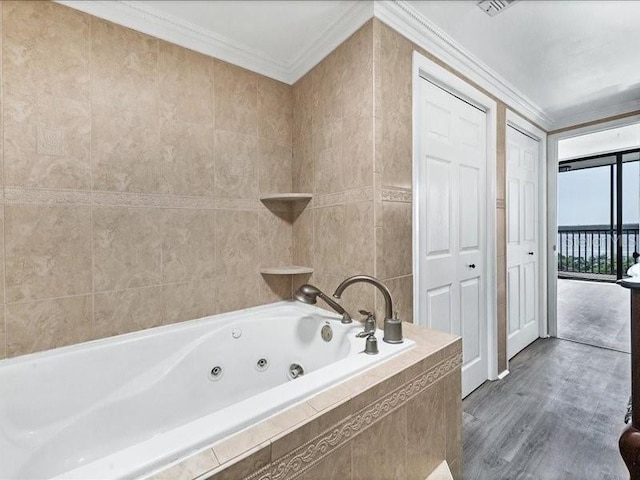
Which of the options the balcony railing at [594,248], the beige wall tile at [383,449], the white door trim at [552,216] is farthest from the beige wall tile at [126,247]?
the balcony railing at [594,248]

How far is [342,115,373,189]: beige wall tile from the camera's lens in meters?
1.59

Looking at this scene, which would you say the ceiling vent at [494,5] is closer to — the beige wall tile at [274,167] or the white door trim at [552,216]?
the beige wall tile at [274,167]

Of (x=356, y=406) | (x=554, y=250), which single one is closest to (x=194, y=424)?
(x=356, y=406)

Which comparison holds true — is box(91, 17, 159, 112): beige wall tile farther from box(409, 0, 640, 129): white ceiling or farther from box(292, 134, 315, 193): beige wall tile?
box(409, 0, 640, 129): white ceiling

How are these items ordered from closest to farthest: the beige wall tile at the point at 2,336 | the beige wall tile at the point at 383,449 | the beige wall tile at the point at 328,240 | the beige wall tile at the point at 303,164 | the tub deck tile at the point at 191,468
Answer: the tub deck tile at the point at 191,468 < the beige wall tile at the point at 383,449 < the beige wall tile at the point at 2,336 < the beige wall tile at the point at 328,240 < the beige wall tile at the point at 303,164

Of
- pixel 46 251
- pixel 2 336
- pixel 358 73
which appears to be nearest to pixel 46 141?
pixel 46 251

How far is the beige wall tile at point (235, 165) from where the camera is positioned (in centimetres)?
190

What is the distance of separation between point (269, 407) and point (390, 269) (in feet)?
3.24

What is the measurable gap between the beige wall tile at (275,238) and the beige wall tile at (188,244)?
343 millimetres

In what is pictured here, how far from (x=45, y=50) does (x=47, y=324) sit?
127cm

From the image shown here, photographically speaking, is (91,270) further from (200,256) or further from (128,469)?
(128,469)

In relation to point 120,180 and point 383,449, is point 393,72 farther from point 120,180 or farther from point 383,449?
point 383,449

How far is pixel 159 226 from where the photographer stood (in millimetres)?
1693

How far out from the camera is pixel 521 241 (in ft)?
9.52
